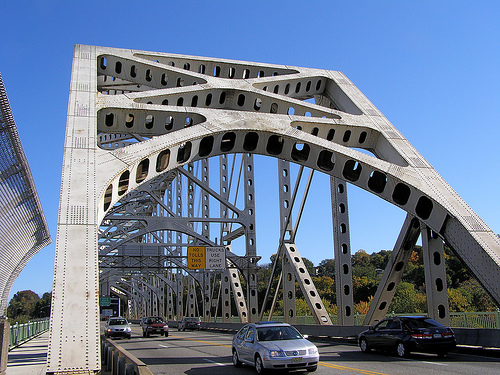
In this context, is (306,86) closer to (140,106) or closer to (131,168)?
(140,106)

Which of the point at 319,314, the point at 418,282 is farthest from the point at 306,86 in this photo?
the point at 418,282

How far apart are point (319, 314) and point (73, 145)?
14447mm

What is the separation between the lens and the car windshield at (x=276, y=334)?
1230 cm

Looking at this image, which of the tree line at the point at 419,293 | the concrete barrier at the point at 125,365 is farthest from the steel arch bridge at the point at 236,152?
the tree line at the point at 419,293

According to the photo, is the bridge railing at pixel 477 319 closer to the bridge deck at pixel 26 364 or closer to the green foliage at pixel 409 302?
the bridge deck at pixel 26 364

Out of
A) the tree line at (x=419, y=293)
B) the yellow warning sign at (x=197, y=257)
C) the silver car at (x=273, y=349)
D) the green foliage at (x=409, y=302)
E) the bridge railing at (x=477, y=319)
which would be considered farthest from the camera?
the green foliage at (x=409, y=302)

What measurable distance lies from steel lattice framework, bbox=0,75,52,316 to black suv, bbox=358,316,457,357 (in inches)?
484

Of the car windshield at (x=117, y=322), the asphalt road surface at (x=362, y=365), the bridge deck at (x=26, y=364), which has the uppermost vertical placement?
the car windshield at (x=117, y=322)

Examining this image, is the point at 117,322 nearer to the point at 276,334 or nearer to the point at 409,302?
the point at 276,334

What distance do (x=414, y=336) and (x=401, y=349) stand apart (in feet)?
2.32

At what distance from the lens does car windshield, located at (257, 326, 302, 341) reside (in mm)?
12297

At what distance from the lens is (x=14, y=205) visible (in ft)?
58.0

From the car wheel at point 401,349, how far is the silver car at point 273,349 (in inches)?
166

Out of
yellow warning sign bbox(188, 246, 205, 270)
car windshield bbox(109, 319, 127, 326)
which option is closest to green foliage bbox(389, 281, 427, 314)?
yellow warning sign bbox(188, 246, 205, 270)
